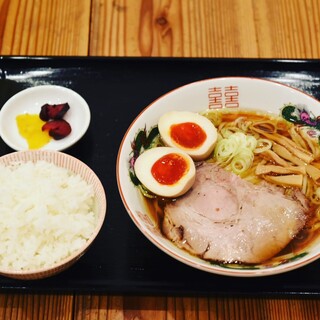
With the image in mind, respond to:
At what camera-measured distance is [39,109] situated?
2477 mm

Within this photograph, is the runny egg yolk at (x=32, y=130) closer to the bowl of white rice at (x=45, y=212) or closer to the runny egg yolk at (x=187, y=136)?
the bowl of white rice at (x=45, y=212)

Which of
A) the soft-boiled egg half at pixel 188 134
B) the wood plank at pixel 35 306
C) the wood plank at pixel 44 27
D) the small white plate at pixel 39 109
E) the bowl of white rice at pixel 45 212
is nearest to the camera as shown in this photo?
the bowl of white rice at pixel 45 212

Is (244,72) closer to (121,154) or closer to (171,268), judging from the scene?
(121,154)

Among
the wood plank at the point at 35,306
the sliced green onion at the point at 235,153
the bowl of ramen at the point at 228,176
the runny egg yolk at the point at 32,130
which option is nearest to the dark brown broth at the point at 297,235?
the bowl of ramen at the point at 228,176

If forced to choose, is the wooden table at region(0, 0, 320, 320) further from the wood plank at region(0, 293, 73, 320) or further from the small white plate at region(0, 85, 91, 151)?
the wood plank at region(0, 293, 73, 320)

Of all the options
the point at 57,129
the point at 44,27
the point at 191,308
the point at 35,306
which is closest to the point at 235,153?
the point at 191,308

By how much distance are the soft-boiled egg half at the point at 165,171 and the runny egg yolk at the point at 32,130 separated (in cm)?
58

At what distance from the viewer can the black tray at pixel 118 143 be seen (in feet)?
6.16

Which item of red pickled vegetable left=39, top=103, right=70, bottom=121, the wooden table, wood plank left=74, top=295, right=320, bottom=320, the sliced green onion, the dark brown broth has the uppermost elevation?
the wooden table

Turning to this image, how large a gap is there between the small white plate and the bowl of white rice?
0.71ft

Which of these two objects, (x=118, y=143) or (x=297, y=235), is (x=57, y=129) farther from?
(x=297, y=235)

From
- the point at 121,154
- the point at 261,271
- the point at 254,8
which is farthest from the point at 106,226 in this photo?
the point at 254,8

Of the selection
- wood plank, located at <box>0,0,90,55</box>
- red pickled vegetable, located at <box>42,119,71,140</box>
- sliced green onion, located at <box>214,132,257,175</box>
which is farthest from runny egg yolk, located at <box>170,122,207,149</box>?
wood plank, located at <box>0,0,90,55</box>

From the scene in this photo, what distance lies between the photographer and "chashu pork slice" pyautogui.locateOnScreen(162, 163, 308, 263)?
1869mm
